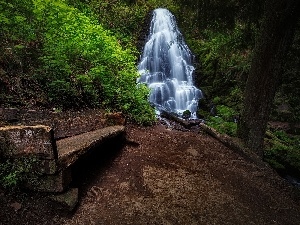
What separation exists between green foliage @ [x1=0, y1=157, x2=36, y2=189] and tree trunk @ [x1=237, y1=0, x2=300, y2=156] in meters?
4.95

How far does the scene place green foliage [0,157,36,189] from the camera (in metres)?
2.94

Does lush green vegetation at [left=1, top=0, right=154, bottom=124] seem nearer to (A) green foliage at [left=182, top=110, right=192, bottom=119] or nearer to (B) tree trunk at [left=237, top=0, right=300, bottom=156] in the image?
(B) tree trunk at [left=237, top=0, right=300, bottom=156]

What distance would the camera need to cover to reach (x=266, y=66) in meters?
6.22

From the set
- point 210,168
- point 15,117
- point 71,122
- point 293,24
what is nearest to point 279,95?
point 293,24

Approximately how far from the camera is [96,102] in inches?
246

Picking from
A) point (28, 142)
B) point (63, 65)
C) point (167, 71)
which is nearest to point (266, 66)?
point (63, 65)

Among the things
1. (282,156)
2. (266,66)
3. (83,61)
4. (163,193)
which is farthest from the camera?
(282,156)

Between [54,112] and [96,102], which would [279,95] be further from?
[54,112]

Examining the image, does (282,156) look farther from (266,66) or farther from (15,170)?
(15,170)

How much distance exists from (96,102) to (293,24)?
415 cm

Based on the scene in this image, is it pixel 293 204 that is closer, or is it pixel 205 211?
pixel 205 211

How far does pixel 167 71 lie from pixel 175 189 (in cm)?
1230

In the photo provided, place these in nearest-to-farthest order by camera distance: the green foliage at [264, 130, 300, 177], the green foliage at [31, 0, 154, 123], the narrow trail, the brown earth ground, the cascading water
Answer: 1. the brown earth ground
2. the narrow trail
3. the green foliage at [31, 0, 154, 123]
4. the green foliage at [264, 130, 300, 177]
5. the cascading water

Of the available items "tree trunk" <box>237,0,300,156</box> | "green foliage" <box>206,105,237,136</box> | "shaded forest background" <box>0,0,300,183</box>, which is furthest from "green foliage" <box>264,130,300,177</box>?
"tree trunk" <box>237,0,300,156</box>
